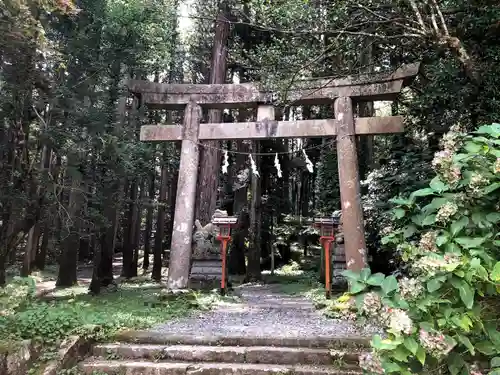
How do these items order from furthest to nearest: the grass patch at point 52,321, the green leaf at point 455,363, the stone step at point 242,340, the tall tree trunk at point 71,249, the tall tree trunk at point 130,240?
the tall tree trunk at point 130,240, the tall tree trunk at point 71,249, the stone step at point 242,340, the grass patch at point 52,321, the green leaf at point 455,363

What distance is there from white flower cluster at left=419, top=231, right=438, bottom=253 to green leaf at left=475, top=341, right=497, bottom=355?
540mm

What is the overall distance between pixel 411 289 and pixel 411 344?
0.28m

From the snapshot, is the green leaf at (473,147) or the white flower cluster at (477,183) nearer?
the white flower cluster at (477,183)

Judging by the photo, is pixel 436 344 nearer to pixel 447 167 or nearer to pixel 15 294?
pixel 447 167

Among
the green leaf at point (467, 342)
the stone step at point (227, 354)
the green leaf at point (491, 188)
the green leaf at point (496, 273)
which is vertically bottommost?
the stone step at point (227, 354)

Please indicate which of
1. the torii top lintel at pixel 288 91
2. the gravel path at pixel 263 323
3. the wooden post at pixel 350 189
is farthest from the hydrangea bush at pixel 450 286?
the torii top lintel at pixel 288 91

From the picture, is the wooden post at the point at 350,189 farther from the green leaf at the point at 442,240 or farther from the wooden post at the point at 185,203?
the green leaf at the point at 442,240

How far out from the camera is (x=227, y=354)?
4.48m

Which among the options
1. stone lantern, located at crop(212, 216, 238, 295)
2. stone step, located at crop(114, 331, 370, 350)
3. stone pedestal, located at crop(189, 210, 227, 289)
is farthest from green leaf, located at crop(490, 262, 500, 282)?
stone pedestal, located at crop(189, 210, 227, 289)

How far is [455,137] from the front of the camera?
98.3 inches

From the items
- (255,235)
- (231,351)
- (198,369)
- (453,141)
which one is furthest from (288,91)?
(255,235)

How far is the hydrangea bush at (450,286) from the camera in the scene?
2041 millimetres

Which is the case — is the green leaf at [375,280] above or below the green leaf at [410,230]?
below

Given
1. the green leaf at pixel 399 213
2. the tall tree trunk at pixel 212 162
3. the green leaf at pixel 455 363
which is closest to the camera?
the green leaf at pixel 455 363
